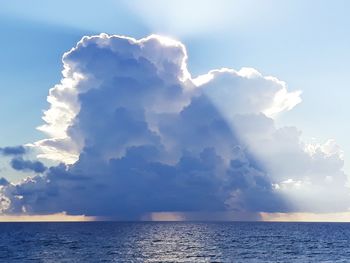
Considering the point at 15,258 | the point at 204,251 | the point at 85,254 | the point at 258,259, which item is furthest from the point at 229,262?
the point at 15,258

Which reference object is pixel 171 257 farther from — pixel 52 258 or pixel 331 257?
pixel 331 257

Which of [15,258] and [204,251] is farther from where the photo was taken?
[204,251]

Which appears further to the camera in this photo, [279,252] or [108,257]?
[279,252]

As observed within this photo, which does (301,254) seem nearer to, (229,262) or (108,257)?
(229,262)

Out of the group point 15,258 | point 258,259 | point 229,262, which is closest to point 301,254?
point 258,259

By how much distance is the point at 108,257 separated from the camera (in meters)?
109

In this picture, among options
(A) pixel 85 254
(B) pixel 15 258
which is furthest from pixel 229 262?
(B) pixel 15 258

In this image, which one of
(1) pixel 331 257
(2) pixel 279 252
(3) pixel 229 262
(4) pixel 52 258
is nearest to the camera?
(3) pixel 229 262

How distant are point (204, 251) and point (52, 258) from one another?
39.8 metres

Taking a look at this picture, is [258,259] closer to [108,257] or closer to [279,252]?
[279,252]

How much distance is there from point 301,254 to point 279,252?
549 cm

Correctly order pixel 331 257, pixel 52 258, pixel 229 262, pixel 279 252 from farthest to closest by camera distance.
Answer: pixel 279 252
pixel 331 257
pixel 52 258
pixel 229 262

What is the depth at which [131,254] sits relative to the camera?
116 meters

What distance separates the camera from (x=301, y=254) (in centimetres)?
12119
